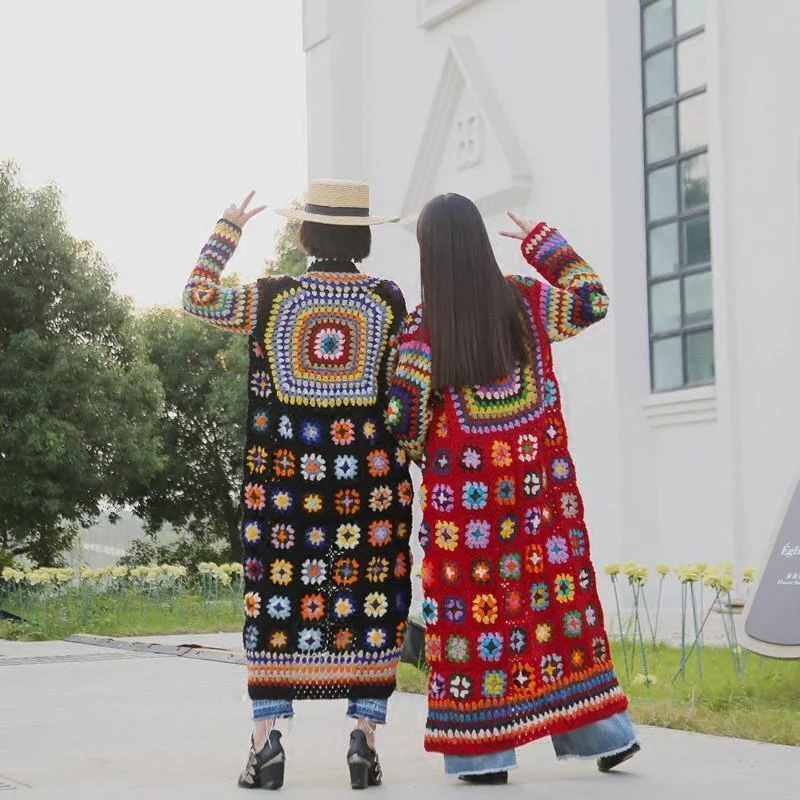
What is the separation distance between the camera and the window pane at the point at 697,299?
12797 millimetres

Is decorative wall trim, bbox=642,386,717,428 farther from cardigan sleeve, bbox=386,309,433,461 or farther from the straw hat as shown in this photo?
cardigan sleeve, bbox=386,309,433,461

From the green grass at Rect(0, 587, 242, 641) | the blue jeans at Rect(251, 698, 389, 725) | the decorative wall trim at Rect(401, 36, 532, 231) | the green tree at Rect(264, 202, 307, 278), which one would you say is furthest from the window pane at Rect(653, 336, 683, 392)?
the green tree at Rect(264, 202, 307, 278)

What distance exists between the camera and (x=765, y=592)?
6.08 m

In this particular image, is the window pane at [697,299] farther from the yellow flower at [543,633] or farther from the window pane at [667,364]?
the yellow flower at [543,633]

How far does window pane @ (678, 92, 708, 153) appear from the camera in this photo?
1280 cm

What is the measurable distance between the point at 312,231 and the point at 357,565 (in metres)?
1.00

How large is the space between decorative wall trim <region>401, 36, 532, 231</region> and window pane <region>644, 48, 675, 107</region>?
66.8 inches

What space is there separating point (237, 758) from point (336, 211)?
183 cm

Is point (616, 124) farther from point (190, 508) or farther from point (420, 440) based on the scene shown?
point (190, 508)

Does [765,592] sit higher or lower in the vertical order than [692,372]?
lower

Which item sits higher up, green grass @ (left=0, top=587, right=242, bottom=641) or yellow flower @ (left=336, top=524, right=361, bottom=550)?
yellow flower @ (left=336, top=524, right=361, bottom=550)

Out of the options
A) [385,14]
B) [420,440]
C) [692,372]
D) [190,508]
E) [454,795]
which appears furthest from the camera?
[190,508]

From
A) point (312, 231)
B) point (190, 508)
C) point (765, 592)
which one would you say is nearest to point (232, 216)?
point (312, 231)

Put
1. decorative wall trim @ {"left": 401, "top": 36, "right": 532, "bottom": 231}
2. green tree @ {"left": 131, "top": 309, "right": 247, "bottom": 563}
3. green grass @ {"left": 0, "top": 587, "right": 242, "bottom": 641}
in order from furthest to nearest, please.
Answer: green tree @ {"left": 131, "top": 309, "right": 247, "bottom": 563} < decorative wall trim @ {"left": 401, "top": 36, "right": 532, "bottom": 231} < green grass @ {"left": 0, "top": 587, "right": 242, "bottom": 641}
